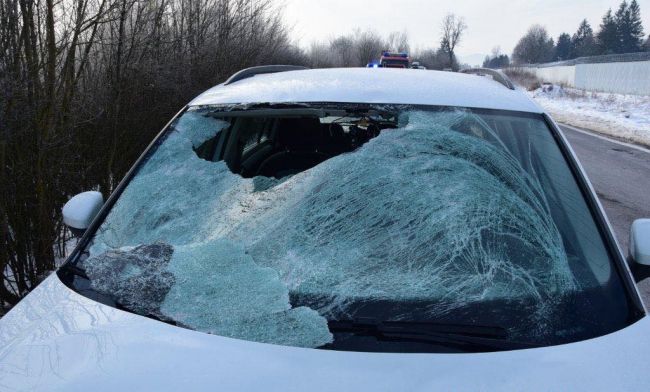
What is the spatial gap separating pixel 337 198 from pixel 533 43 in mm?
120586

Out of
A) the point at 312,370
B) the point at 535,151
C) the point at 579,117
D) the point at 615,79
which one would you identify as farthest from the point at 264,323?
the point at 615,79

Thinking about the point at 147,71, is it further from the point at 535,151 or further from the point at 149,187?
the point at 535,151

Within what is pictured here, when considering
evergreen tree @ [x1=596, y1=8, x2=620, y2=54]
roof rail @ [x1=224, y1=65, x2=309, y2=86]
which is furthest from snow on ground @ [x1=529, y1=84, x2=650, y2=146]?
evergreen tree @ [x1=596, y1=8, x2=620, y2=54]

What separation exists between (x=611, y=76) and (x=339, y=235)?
131 ft

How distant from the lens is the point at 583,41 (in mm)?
95312

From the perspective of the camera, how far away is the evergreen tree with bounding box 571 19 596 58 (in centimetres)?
8490

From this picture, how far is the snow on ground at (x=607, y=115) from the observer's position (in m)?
14.2

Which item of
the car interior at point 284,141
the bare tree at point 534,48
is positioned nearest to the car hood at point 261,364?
the car interior at point 284,141

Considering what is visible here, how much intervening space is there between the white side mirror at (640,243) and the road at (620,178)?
2.30m

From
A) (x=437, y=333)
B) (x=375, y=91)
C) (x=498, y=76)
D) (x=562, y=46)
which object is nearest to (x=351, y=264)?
(x=437, y=333)

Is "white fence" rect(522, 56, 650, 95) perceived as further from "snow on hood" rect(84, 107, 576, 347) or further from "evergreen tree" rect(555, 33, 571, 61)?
"evergreen tree" rect(555, 33, 571, 61)

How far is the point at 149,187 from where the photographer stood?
198 centimetres

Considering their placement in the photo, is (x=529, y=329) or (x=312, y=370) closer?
(x=312, y=370)

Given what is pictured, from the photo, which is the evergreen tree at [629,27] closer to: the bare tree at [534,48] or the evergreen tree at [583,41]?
the evergreen tree at [583,41]
